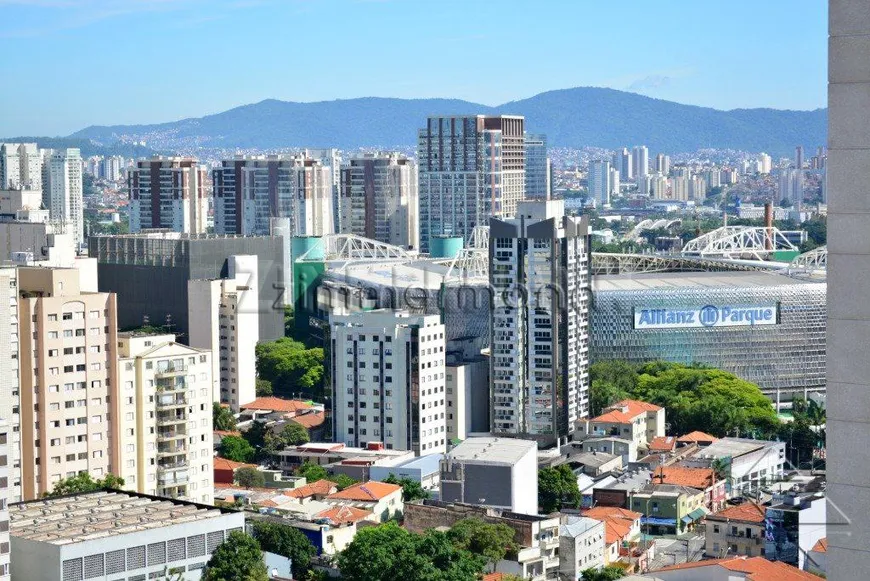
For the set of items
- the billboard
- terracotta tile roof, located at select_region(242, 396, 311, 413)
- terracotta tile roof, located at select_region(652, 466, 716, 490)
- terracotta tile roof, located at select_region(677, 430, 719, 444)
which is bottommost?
terracotta tile roof, located at select_region(652, 466, 716, 490)

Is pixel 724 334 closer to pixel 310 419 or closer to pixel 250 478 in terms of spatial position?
pixel 310 419

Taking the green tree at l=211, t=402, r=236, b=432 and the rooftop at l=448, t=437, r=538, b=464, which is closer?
the rooftop at l=448, t=437, r=538, b=464

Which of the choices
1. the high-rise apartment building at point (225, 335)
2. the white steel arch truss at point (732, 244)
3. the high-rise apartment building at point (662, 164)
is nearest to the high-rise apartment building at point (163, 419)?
the high-rise apartment building at point (225, 335)

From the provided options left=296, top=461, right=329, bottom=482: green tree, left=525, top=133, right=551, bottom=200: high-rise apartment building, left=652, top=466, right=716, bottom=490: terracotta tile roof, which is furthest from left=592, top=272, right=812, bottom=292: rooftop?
left=525, top=133, right=551, bottom=200: high-rise apartment building

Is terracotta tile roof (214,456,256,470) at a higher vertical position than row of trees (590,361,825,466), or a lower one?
lower

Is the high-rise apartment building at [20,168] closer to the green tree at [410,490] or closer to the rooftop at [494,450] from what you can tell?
the green tree at [410,490]

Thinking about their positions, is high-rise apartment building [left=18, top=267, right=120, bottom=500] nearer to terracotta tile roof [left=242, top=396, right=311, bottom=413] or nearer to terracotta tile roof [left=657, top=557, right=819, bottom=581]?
terracotta tile roof [left=657, top=557, right=819, bottom=581]
